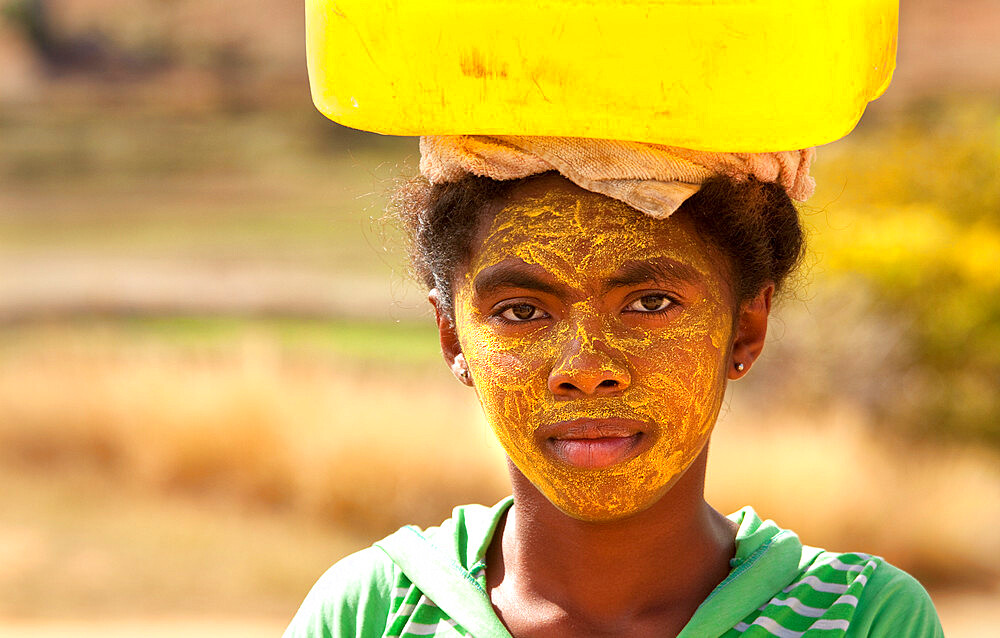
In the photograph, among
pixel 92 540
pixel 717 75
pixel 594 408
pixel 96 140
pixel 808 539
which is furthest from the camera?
pixel 96 140

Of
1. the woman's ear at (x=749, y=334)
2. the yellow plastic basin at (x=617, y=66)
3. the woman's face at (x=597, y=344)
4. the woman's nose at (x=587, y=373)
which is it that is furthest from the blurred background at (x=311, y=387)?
the yellow plastic basin at (x=617, y=66)

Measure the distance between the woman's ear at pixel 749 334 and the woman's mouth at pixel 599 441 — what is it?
294 mm

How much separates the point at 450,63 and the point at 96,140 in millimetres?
10731

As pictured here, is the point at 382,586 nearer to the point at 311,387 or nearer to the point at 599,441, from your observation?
the point at 599,441

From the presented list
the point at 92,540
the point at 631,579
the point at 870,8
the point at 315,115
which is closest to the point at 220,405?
the point at 92,540

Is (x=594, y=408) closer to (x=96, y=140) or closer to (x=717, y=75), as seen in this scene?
(x=717, y=75)

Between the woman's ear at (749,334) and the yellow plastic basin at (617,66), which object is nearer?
the yellow plastic basin at (617,66)

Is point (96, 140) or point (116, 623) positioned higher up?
point (96, 140)

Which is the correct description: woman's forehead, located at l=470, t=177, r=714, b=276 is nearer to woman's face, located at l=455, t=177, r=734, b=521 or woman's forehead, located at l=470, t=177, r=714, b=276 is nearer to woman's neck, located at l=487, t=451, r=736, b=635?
woman's face, located at l=455, t=177, r=734, b=521

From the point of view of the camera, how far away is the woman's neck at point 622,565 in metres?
2.34

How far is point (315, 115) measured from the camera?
13.2 m

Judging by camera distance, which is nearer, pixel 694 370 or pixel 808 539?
pixel 694 370

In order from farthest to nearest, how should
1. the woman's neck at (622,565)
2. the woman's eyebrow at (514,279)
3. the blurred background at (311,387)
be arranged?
the blurred background at (311,387)
the woman's neck at (622,565)
the woman's eyebrow at (514,279)

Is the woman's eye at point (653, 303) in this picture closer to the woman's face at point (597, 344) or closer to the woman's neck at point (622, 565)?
the woman's face at point (597, 344)
